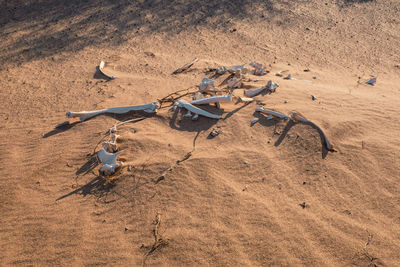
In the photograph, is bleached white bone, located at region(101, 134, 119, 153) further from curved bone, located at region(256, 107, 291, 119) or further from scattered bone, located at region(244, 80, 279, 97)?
scattered bone, located at region(244, 80, 279, 97)

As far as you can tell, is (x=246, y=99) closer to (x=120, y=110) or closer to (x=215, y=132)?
(x=215, y=132)

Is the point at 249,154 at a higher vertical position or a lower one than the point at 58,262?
higher

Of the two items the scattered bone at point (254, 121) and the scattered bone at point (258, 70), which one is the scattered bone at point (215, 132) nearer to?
the scattered bone at point (254, 121)

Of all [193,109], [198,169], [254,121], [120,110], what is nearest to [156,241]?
[198,169]

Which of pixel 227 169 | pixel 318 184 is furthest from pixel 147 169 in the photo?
pixel 318 184

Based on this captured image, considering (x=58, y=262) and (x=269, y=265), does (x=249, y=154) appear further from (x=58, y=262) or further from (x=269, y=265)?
(x=58, y=262)

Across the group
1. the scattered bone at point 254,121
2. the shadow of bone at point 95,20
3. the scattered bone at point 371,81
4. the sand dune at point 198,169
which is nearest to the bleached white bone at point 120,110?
the sand dune at point 198,169
